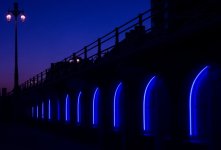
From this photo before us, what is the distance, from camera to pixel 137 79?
17812mm

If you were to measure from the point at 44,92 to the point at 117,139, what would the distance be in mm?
18343

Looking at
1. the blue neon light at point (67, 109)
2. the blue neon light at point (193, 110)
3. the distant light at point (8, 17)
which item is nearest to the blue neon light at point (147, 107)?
the blue neon light at point (193, 110)

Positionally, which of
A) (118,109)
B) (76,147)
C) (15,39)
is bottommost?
(76,147)

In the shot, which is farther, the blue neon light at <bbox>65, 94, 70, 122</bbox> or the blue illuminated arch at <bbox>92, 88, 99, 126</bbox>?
the blue neon light at <bbox>65, 94, 70, 122</bbox>

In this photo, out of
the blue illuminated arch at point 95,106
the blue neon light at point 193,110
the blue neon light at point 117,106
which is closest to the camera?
the blue neon light at point 193,110

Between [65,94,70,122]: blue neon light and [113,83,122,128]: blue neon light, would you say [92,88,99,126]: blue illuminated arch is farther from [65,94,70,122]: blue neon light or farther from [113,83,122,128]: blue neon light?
[65,94,70,122]: blue neon light

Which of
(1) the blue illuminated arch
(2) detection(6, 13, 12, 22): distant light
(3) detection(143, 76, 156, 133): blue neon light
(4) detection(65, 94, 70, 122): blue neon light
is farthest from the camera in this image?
(2) detection(6, 13, 12, 22): distant light

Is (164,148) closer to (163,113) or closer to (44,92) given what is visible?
(163,113)

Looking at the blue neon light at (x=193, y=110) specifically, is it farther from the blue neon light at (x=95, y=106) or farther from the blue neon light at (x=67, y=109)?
the blue neon light at (x=67, y=109)

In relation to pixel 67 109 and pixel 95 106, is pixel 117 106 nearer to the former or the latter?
pixel 95 106

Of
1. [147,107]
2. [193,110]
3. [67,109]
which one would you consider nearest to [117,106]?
[147,107]

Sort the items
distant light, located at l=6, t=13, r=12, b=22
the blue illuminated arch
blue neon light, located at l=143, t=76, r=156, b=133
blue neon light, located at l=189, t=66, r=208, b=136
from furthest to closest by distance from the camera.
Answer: distant light, located at l=6, t=13, r=12, b=22 → the blue illuminated arch → blue neon light, located at l=143, t=76, r=156, b=133 → blue neon light, located at l=189, t=66, r=208, b=136

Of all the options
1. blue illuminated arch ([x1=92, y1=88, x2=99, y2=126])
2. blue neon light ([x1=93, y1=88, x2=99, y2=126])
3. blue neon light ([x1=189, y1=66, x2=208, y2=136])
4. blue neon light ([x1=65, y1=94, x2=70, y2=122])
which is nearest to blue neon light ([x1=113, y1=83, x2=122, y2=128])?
blue illuminated arch ([x1=92, y1=88, x2=99, y2=126])

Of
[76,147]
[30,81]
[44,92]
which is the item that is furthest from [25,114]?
[76,147]
